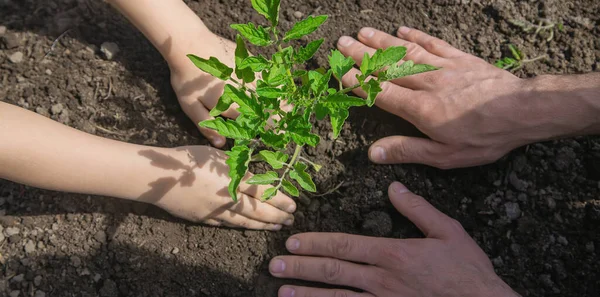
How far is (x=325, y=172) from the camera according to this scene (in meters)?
2.12

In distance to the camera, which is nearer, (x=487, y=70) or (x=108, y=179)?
(x=108, y=179)

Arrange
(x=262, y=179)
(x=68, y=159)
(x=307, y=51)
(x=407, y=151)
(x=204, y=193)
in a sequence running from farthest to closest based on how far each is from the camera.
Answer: (x=407, y=151)
(x=204, y=193)
(x=68, y=159)
(x=262, y=179)
(x=307, y=51)

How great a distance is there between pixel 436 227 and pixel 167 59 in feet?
4.04

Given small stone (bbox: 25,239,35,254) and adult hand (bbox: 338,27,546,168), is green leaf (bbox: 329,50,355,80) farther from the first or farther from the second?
small stone (bbox: 25,239,35,254)

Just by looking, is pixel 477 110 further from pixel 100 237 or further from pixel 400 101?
pixel 100 237

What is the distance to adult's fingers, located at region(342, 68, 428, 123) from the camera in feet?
6.60

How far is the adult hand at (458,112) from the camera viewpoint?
6.36 ft

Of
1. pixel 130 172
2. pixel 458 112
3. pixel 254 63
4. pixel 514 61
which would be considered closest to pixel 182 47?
pixel 130 172

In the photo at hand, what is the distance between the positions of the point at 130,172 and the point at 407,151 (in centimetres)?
103

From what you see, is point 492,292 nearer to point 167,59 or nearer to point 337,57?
point 337,57

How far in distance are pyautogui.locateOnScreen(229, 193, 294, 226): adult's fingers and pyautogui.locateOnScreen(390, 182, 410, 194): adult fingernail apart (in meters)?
0.43

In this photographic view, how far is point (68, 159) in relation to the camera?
5.91ft

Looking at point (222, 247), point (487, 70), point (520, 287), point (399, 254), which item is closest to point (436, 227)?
point (399, 254)

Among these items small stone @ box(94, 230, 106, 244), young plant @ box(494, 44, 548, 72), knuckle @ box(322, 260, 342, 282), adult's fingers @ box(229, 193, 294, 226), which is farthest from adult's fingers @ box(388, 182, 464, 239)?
small stone @ box(94, 230, 106, 244)
